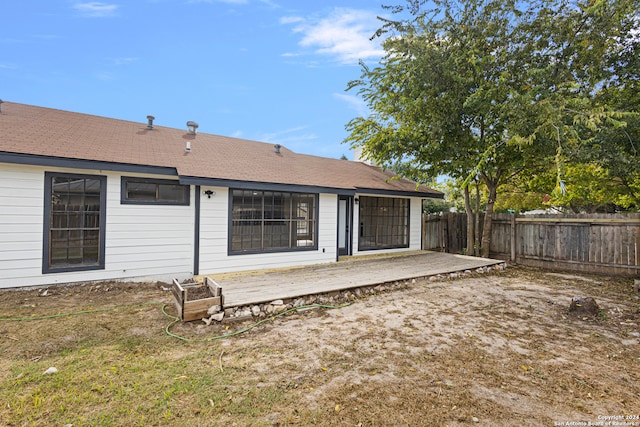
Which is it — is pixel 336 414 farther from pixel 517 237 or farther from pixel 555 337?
pixel 517 237

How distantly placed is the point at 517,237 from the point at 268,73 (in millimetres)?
12641

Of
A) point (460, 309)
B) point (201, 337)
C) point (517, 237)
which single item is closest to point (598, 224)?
point (517, 237)

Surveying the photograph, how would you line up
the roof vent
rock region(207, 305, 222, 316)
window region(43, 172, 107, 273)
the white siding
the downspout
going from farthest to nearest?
the roof vent
the white siding
the downspout
window region(43, 172, 107, 273)
rock region(207, 305, 222, 316)

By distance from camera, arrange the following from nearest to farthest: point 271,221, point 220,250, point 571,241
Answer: point 220,250
point 271,221
point 571,241

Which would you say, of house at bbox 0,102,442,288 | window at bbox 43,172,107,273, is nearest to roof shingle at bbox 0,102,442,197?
house at bbox 0,102,442,288

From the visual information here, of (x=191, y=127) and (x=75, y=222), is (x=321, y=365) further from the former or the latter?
(x=191, y=127)

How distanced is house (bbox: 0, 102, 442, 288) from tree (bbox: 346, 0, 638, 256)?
8.46 feet

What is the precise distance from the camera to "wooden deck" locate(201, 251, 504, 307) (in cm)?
493

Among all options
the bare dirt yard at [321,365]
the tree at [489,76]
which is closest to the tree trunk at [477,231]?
the tree at [489,76]

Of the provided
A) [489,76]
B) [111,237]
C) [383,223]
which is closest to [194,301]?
[111,237]

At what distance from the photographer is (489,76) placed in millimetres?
8094

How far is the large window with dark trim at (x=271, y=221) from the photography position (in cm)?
695

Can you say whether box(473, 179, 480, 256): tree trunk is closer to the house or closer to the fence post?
the fence post

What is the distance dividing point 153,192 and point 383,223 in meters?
7.04
